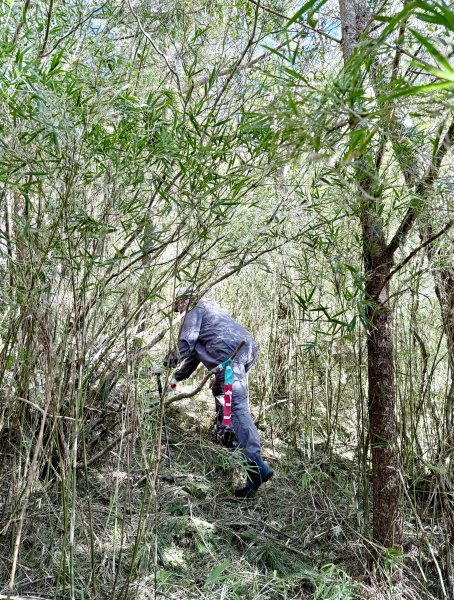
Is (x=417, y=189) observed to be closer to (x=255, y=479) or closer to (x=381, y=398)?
(x=381, y=398)

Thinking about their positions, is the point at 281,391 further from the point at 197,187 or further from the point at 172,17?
the point at 197,187

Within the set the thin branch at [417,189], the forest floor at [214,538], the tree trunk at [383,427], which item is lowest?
the forest floor at [214,538]

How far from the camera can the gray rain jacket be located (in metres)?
3.94

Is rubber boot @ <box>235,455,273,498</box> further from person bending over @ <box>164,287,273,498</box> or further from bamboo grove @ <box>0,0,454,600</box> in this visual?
bamboo grove @ <box>0,0,454,600</box>

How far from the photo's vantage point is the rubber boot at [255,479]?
3.76 meters

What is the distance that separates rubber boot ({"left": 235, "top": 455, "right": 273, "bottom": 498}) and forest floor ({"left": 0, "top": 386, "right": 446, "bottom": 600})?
0.05 metres

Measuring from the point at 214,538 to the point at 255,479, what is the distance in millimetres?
596

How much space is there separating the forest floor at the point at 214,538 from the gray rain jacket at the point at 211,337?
25.9 inches

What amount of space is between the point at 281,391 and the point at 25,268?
3.26m

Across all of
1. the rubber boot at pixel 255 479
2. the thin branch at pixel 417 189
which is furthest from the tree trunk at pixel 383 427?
the rubber boot at pixel 255 479

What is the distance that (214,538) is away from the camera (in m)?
3.26

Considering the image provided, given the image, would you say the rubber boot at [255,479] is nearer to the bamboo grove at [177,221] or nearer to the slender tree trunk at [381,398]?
the bamboo grove at [177,221]

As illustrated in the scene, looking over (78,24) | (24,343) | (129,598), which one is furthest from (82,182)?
(129,598)

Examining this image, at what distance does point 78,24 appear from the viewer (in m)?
2.52
